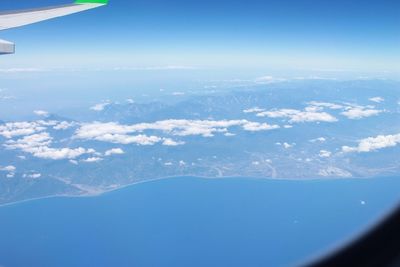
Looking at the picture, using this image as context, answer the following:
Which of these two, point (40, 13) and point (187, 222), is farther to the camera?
point (187, 222)

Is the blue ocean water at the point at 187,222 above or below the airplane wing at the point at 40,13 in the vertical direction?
below

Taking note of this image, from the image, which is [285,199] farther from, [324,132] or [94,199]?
[324,132]

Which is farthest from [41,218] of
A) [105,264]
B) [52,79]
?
[52,79]

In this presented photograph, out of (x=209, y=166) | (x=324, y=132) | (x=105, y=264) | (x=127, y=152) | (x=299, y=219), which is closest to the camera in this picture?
(x=105, y=264)

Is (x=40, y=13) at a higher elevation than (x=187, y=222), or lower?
higher

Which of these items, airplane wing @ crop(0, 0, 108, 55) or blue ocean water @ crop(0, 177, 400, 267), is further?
blue ocean water @ crop(0, 177, 400, 267)
